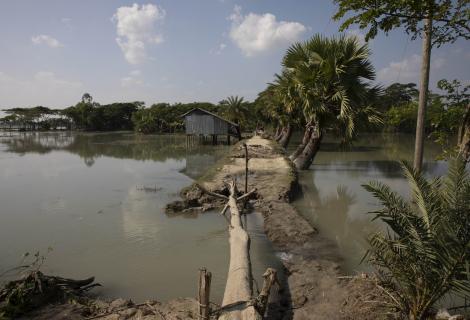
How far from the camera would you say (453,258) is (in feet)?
10.4

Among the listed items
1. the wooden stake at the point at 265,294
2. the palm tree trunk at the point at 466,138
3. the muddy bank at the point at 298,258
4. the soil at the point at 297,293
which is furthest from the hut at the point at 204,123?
the wooden stake at the point at 265,294

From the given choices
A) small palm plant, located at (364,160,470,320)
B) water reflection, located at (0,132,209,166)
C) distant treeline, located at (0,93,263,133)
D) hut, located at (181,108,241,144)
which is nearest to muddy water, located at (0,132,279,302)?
small palm plant, located at (364,160,470,320)

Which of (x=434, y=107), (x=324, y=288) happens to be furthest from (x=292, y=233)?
(x=434, y=107)

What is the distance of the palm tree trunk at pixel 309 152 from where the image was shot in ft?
49.6

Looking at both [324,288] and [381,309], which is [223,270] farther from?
[381,309]

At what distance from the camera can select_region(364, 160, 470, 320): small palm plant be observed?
10.7ft

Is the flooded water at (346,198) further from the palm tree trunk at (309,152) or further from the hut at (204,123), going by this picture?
the hut at (204,123)

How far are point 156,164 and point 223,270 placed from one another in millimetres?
15013

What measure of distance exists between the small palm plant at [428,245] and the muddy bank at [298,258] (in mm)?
465

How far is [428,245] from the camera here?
3.57m

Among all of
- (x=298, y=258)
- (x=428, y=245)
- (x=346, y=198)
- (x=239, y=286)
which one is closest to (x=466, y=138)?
(x=428, y=245)

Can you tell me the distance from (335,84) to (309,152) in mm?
3582

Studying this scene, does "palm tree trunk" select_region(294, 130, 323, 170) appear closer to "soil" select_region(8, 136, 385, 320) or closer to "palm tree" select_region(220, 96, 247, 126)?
"soil" select_region(8, 136, 385, 320)

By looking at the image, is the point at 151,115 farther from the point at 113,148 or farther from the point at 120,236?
the point at 120,236
